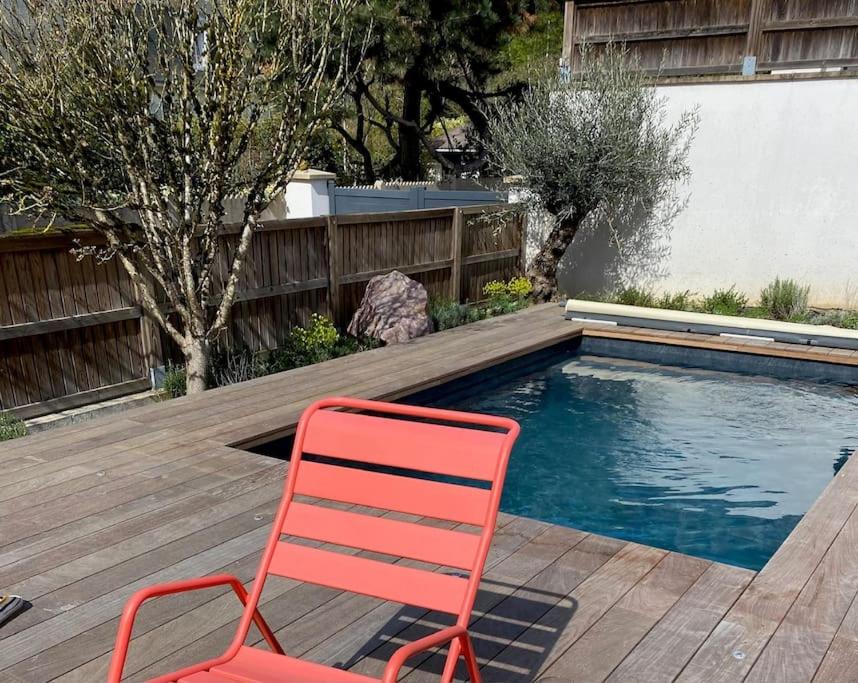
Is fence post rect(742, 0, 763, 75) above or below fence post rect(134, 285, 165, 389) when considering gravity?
above

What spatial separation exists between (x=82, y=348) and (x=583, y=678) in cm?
479

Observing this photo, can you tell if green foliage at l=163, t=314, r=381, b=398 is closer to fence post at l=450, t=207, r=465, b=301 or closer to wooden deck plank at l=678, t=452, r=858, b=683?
fence post at l=450, t=207, r=465, b=301

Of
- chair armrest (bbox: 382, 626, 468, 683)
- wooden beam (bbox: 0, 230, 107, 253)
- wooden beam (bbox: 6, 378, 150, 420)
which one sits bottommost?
wooden beam (bbox: 6, 378, 150, 420)

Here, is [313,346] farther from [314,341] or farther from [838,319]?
[838,319]

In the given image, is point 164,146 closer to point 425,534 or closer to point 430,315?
point 430,315

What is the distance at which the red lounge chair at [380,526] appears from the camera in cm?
204

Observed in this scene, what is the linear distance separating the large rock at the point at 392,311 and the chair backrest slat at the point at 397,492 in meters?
5.35

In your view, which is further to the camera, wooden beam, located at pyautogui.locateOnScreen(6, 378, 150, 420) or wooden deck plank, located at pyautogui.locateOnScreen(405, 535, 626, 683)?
wooden beam, located at pyautogui.locateOnScreen(6, 378, 150, 420)

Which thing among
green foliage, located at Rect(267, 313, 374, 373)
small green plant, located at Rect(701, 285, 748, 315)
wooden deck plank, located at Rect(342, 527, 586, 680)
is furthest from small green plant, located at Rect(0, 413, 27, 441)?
small green plant, located at Rect(701, 285, 748, 315)

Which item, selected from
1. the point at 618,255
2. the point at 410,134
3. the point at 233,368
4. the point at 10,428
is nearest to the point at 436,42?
the point at 410,134

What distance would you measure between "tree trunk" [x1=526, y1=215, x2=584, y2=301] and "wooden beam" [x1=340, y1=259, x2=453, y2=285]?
1.50m

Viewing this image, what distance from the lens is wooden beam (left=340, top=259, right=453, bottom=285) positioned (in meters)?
8.00

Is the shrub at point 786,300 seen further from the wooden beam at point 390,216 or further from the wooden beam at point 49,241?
the wooden beam at point 49,241

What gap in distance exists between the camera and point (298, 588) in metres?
3.06
